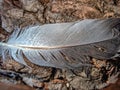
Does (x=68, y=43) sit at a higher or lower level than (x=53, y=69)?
higher

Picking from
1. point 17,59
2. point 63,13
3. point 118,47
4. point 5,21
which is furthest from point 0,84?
point 118,47

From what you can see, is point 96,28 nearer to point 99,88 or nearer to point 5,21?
point 99,88

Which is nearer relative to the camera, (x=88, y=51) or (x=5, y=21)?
(x=88, y=51)
